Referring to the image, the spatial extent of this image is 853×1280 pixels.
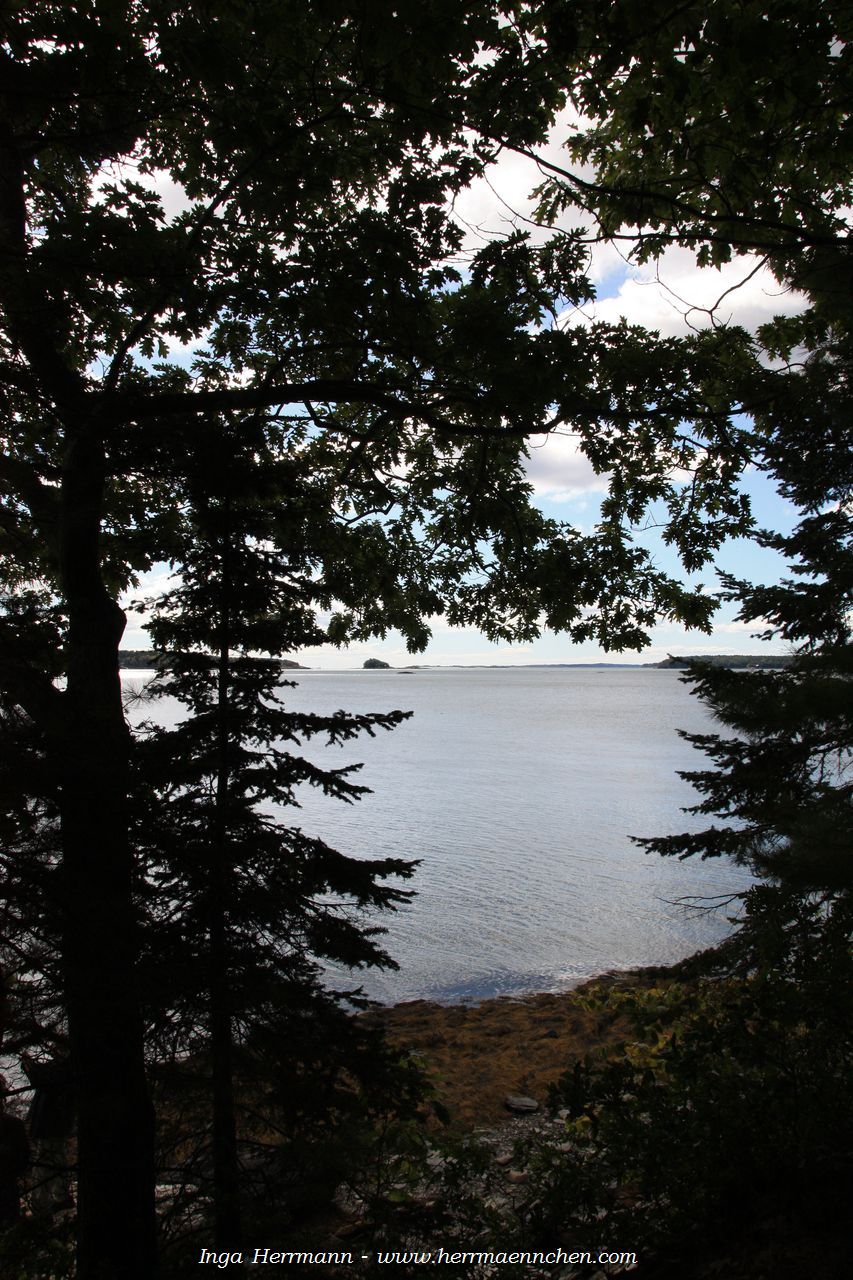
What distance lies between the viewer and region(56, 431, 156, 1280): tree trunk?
3828 mm

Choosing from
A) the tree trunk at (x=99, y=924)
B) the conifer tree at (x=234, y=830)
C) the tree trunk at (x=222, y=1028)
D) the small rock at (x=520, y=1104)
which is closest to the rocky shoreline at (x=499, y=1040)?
the small rock at (x=520, y=1104)

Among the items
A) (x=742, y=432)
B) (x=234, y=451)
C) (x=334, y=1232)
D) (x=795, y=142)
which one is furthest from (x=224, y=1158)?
(x=795, y=142)

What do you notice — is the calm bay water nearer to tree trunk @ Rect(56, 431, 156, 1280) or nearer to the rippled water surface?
the rippled water surface

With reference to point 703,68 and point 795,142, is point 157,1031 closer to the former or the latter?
point 795,142

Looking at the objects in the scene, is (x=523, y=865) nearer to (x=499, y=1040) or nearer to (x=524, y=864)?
(x=524, y=864)

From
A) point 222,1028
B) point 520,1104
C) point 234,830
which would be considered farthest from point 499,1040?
point 234,830

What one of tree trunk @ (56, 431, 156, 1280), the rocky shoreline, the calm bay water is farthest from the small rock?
tree trunk @ (56, 431, 156, 1280)

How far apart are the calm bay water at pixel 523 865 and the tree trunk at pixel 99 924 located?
9460 millimetres

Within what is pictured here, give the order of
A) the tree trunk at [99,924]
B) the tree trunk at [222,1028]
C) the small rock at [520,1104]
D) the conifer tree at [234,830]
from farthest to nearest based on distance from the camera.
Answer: the small rock at [520,1104] < the conifer tree at [234,830] < the tree trunk at [222,1028] < the tree trunk at [99,924]

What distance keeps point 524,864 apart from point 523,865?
12cm

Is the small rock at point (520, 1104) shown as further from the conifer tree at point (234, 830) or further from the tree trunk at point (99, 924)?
the tree trunk at point (99, 924)

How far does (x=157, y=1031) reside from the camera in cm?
543

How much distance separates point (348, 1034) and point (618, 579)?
502 cm

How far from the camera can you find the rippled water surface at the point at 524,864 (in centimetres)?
1536
